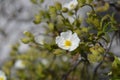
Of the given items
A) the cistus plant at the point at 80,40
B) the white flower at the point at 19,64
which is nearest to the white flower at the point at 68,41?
the cistus plant at the point at 80,40

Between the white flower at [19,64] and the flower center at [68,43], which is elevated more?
the flower center at [68,43]

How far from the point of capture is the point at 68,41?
152cm

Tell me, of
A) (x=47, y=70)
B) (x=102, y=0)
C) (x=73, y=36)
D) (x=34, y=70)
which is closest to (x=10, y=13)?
(x=34, y=70)

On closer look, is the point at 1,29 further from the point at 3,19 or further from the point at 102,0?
the point at 102,0

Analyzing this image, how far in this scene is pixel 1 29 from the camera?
2.82m

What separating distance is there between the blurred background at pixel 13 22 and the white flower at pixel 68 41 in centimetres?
105

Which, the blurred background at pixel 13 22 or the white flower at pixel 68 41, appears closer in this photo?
the white flower at pixel 68 41

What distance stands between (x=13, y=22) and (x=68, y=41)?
1.32 m

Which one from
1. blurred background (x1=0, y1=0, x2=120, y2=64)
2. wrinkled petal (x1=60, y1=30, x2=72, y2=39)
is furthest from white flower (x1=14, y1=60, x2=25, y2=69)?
wrinkled petal (x1=60, y1=30, x2=72, y2=39)

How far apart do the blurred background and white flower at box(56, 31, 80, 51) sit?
1049 mm

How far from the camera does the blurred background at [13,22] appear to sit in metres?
2.67

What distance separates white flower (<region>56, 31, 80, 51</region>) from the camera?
146 cm

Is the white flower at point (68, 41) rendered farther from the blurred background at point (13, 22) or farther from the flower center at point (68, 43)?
the blurred background at point (13, 22)

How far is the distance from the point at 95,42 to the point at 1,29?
56.8 inches
